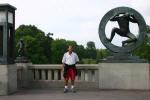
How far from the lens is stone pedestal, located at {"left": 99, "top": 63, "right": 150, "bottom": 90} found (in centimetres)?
1141

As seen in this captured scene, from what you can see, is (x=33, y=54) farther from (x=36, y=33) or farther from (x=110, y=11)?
(x=110, y=11)

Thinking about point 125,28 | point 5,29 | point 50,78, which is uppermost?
point 125,28

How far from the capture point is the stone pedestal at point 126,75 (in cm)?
1141

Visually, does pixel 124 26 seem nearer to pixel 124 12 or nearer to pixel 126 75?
pixel 124 12

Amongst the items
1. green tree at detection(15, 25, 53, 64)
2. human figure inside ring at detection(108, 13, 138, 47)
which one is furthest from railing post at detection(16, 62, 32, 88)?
green tree at detection(15, 25, 53, 64)

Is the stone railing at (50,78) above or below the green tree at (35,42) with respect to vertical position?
below

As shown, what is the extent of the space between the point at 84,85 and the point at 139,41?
10.1 ft

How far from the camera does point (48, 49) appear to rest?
54812 millimetres

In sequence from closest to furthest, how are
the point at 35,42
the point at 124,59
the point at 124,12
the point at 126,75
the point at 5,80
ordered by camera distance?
the point at 5,80 → the point at 126,75 → the point at 124,59 → the point at 124,12 → the point at 35,42

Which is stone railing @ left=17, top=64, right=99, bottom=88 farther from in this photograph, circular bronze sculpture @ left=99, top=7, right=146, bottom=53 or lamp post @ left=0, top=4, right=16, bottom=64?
lamp post @ left=0, top=4, right=16, bottom=64

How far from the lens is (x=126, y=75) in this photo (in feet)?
37.6

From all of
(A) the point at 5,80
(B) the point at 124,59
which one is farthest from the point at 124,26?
(A) the point at 5,80

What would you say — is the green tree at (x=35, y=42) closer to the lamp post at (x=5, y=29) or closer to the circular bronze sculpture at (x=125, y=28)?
the circular bronze sculpture at (x=125, y=28)

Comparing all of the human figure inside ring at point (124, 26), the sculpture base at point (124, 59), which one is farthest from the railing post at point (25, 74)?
the human figure inside ring at point (124, 26)
